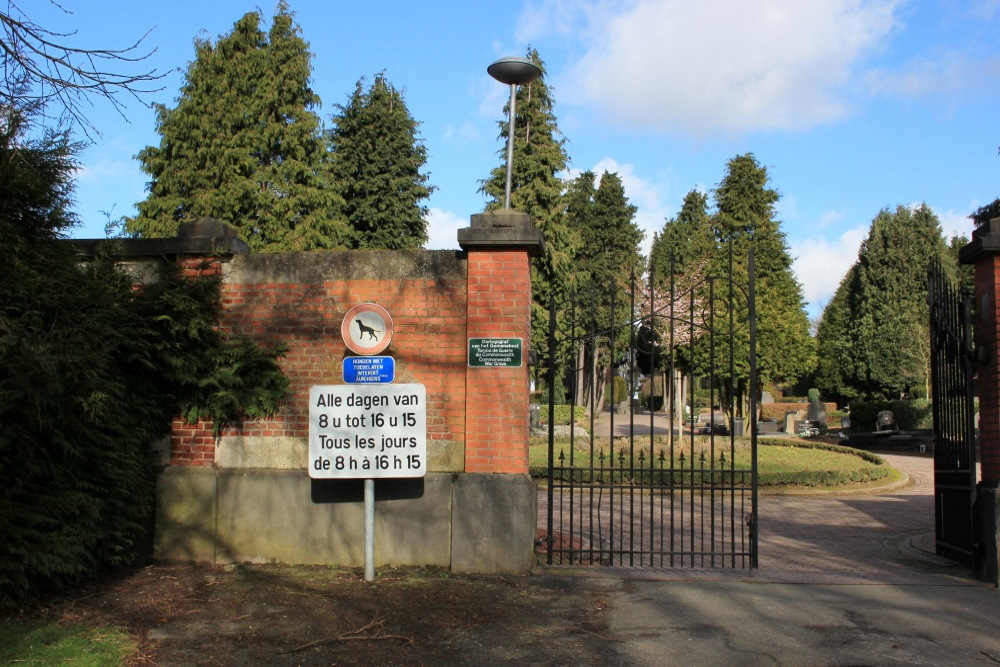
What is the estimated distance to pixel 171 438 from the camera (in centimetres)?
781

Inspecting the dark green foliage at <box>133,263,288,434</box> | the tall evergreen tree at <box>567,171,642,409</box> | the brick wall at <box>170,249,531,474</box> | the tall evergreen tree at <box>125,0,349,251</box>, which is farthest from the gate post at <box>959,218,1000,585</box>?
the tall evergreen tree at <box>567,171,642,409</box>

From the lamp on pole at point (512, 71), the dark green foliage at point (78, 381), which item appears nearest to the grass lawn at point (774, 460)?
the lamp on pole at point (512, 71)

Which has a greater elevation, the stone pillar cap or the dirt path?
the stone pillar cap

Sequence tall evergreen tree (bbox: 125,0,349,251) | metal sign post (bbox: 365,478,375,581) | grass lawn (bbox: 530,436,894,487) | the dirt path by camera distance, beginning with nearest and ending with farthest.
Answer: the dirt path
metal sign post (bbox: 365,478,375,581)
grass lawn (bbox: 530,436,894,487)
tall evergreen tree (bbox: 125,0,349,251)

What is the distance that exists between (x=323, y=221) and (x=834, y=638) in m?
22.7

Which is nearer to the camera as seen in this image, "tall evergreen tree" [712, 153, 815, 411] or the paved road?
the paved road

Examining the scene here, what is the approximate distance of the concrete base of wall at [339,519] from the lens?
725 centimetres

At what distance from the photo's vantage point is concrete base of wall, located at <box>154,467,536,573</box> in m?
7.25

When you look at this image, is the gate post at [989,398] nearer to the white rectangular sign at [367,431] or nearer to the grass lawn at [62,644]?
the white rectangular sign at [367,431]

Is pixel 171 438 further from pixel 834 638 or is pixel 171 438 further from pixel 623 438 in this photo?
pixel 623 438

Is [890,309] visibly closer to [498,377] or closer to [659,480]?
[659,480]

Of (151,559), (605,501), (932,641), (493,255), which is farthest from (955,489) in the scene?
(151,559)

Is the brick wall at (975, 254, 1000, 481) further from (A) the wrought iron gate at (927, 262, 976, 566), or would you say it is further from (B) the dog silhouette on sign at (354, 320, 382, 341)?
(B) the dog silhouette on sign at (354, 320, 382, 341)

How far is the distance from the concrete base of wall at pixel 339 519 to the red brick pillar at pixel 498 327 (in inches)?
9.5
